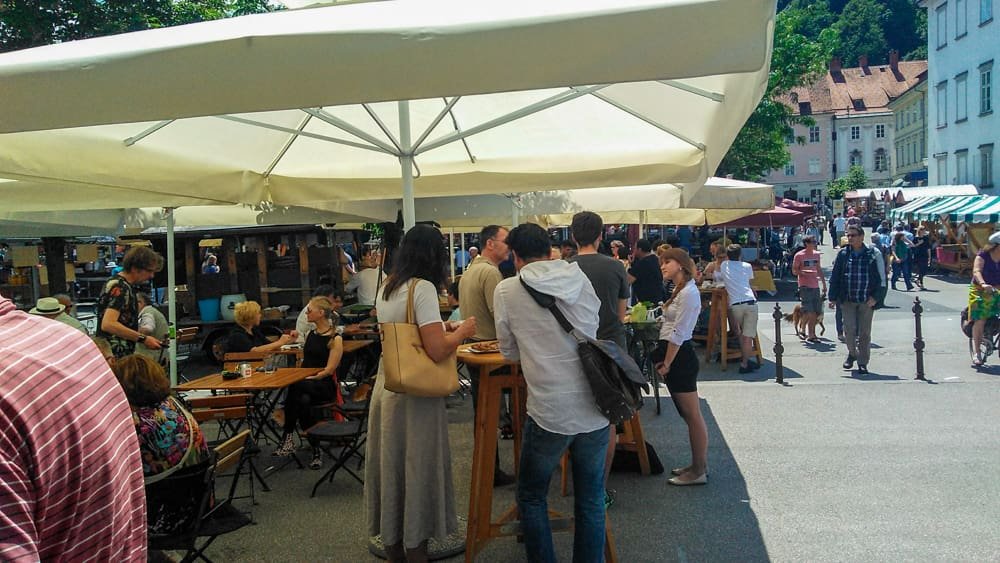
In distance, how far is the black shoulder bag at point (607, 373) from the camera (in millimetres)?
3582

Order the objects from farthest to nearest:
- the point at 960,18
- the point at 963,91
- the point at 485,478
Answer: the point at 963,91, the point at 960,18, the point at 485,478

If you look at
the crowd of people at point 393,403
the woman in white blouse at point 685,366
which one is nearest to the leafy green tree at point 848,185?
the crowd of people at point 393,403

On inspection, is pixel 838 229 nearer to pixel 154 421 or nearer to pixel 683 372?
pixel 683 372

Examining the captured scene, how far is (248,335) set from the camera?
8.45 m

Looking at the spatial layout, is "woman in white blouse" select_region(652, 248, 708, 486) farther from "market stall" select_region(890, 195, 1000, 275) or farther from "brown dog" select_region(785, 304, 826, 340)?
"market stall" select_region(890, 195, 1000, 275)

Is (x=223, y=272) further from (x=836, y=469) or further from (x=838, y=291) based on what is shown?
→ (x=836, y=469)

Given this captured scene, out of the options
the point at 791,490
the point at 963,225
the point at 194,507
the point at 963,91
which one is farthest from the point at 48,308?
the point at 963,91

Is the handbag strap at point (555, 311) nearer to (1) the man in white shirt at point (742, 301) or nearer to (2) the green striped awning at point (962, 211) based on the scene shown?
(1) the man in white shirt at point (742, 301)

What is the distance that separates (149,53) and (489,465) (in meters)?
2.62

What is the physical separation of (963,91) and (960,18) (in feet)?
10.9

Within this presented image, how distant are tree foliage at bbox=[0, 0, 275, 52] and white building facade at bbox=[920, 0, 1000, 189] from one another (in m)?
31.9

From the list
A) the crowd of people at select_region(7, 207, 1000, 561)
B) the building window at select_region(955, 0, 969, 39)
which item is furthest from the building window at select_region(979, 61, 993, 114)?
the crowd of people at select_region(7, 207, 1000, 561)

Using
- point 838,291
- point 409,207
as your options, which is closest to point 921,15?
point 838,291

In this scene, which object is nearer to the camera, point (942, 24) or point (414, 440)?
point (414, 440)
